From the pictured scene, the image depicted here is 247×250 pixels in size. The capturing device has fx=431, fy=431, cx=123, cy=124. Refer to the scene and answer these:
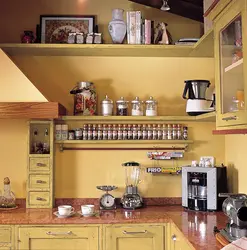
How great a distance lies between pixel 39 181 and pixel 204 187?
1.31 m

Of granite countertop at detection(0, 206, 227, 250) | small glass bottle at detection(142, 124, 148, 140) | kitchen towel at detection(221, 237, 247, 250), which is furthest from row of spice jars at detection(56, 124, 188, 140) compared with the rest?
kitchen towel at detection(221, 237, 247, 250)

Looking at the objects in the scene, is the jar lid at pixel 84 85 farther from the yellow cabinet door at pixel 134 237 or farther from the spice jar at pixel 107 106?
the yellow cabinet door at pixel 134 237

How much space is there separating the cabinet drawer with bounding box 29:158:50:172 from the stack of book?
1.19 metres

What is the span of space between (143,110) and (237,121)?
142 centimetres

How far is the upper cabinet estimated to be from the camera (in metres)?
2.19

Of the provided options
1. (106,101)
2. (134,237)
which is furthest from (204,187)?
(106,101)

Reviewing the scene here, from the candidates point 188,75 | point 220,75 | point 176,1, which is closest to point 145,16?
point 176,1

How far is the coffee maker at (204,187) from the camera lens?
10.5 ft

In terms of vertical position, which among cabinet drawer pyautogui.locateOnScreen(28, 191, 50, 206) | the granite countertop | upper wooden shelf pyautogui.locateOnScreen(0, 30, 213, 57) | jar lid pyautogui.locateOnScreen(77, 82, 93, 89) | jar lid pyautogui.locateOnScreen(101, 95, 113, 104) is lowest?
the granite countertop

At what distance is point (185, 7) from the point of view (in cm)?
360

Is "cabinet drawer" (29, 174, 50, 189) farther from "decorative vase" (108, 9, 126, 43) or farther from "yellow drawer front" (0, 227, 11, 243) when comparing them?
"decorative vase" (108, 9, 126, 43)

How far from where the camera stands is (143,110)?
3617 millimetres

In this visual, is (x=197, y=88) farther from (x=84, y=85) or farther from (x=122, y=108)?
(x=84, y=85)

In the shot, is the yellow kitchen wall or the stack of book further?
the stack of book
